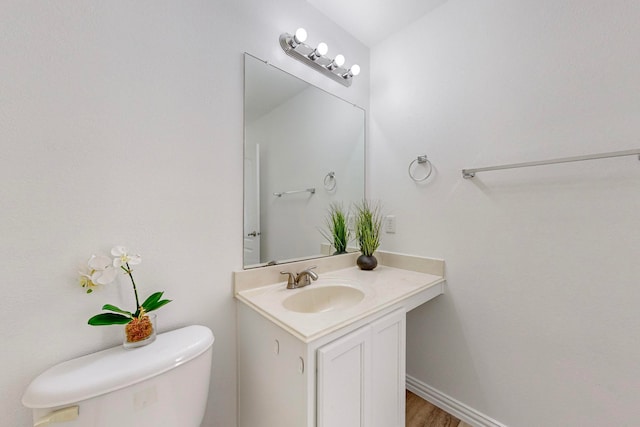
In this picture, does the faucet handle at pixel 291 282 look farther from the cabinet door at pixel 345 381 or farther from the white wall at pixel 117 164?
the cabinet door at pixel 345 381

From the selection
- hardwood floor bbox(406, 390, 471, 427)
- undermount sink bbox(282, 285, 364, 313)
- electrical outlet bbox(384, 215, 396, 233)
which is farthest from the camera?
electrical outlet bbox(384, 215, 396, 233)

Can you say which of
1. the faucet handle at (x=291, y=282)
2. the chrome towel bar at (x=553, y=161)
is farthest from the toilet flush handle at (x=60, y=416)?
the chrome towel bar at (x=553, y=161)

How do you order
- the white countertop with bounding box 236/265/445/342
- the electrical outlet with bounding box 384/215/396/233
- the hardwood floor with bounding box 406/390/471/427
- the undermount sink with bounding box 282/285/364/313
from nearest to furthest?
the white countertop with bounding box 236/265/445/342, the undermount sink with bounding box 282/285/364/313, the hardwood floor with bounding box 406/390/471/427, the electrical outlet with bounding box 384/215/396/233

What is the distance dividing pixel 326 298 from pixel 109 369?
34.6 inches

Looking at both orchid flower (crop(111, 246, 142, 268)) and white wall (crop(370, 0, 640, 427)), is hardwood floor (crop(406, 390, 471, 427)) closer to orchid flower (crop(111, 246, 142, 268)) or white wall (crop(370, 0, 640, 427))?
white wall (crop(370, 0, 640, 427))

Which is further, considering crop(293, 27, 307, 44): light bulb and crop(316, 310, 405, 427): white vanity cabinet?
crop(293, 27, 307, 44): light bulb

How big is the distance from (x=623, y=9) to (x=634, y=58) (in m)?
0.20

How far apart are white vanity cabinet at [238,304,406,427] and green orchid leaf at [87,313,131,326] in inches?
17.1

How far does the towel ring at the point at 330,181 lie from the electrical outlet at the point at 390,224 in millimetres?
441

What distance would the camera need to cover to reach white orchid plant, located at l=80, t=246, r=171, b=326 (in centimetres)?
77

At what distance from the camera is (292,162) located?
4.75ft


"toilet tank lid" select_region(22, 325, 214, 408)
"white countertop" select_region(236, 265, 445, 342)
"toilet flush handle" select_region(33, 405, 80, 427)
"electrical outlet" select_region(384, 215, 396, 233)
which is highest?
"electrical outlet" select_region(384, 215, 396, 233)

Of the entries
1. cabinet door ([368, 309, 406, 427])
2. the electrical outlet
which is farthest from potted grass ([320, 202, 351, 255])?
cabinet door ([368, 309, 406, 427])

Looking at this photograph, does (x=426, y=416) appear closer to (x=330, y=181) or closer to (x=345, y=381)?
(x=345, y=381)
